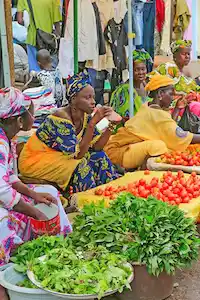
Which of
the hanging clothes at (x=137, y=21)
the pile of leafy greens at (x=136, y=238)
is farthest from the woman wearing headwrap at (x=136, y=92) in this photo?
the pile of leafy greens at (x=136, y=238)

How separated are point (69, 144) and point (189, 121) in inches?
108

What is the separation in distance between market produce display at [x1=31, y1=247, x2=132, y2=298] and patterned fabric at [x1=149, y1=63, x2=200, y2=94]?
4.79m

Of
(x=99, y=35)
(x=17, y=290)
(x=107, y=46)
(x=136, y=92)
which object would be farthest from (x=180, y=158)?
(x=107, y=46)

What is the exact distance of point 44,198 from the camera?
3.60m

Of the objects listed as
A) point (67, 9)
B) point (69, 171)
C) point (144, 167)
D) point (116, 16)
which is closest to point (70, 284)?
point (69, 171)

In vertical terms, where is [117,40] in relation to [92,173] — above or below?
above

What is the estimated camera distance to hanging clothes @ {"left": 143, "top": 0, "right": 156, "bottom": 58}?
9.31 m

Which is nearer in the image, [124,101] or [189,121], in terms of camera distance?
[124,101]

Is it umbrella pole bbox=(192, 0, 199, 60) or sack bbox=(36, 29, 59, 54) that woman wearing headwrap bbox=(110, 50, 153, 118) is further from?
umbrella pole bbox=(192, 0, 199, 60)

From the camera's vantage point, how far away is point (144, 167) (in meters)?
5.54

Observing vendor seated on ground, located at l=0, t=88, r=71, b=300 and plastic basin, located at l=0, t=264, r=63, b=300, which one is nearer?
plastic basin, located at l=0, t=264, r=63, b=300

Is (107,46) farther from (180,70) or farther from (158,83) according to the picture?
(158,83)

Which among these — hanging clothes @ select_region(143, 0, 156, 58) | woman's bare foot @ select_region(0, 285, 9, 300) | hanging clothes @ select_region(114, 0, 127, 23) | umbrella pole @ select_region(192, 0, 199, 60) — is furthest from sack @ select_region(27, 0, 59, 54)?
woman's bare foot @ select_region(0, 285, 9, 300)

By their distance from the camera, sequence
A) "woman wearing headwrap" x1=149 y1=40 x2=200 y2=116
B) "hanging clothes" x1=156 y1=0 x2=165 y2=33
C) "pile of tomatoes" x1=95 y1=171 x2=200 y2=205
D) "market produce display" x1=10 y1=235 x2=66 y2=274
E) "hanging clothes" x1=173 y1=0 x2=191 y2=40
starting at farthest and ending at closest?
1. "hanging clothes" x1=173 y1=0 x2=191 y2=40
2. "hanging clothes" x1=156 y1=0 x2=165 y2=33
3. "woman wearing headwrap" x1=149 y1=40 x2=200 y2=116
4. "pile of tomatoes" x1=95 y1=171 x2=200 y2=205
5. "market produce display" x1=10 y1=235 x2=66 y2=274
